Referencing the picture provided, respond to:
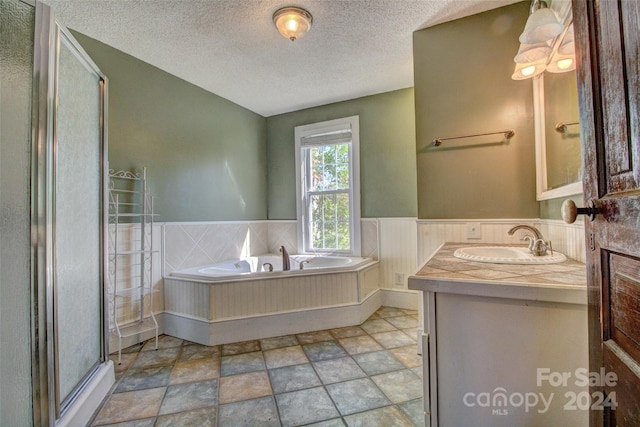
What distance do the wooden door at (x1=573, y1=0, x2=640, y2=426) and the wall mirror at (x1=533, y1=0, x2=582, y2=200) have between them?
786 millimetres

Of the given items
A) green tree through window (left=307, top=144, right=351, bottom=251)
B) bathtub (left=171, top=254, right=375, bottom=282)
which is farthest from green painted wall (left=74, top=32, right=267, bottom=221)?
green tree through window (left=307, top=144, right=351, bottom=251)

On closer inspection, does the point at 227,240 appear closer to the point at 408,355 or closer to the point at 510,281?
the point at 408,355

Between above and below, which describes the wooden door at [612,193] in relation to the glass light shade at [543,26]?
below

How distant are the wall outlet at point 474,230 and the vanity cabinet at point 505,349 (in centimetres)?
103

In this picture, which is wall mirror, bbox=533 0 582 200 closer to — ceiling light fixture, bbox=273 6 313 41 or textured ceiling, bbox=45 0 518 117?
textured ceiling, bbox=45 0 518 117

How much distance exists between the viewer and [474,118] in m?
2.04

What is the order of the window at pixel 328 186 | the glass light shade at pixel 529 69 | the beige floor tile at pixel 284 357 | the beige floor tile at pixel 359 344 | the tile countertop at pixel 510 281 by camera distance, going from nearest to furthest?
1. the tile countertop at pixel 510 281
2. the glass light shade at pixel 529 69
3. the beige floor tile at pixel 284 357
4. the beige floor tile at pixel 359 344
5. the window at pixel 328 186

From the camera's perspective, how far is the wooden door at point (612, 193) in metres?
0.47

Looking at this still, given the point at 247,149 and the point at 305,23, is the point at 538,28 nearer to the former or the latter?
the point at 305,23

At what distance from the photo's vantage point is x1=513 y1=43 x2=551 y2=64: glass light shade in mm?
1455

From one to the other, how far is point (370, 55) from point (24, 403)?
3.02m

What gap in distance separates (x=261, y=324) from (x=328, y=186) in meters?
1.90

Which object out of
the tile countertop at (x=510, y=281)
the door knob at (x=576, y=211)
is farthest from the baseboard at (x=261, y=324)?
the door knob at (x=576, y=211)

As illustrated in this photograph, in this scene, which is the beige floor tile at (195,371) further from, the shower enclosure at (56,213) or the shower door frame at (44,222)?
the shower door frame at (44,222)
